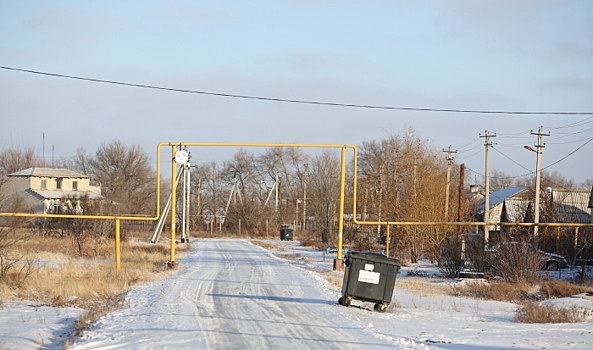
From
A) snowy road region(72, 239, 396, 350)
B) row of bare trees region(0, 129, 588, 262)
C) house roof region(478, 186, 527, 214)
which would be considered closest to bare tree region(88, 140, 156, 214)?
row of bare trees region(0, 129, 588, 262)

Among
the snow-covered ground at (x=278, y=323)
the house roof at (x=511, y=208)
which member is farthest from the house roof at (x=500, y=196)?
the snow-covered ground at (x=278, y=323)

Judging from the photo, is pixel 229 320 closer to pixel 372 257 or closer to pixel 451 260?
pixel 372 257

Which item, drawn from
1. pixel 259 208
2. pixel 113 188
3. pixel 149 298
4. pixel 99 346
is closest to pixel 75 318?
pixel 149 298

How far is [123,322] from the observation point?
1191 cm

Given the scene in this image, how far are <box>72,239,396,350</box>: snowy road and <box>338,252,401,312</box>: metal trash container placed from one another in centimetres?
60

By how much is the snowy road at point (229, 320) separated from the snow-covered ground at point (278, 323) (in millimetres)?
17

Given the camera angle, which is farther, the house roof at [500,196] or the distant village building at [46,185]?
the distant village building at [46,185]

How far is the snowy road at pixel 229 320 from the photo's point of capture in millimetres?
9969

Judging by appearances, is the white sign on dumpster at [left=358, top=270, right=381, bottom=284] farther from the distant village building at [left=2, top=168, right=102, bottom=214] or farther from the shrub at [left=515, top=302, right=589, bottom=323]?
the distant village building at [left=2, top=168, right=102, bottom=214]

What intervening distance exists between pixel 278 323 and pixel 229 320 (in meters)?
1.00

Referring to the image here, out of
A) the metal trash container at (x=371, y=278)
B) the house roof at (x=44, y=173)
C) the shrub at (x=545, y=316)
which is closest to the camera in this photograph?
the shrub at (x=545, y=316)

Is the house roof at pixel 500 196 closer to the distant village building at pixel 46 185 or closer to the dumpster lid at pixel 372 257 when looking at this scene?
the distant village building at pixel 46 185

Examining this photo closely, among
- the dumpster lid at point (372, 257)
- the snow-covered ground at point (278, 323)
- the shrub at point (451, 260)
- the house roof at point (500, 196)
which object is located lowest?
the shrub at point (451, 260)

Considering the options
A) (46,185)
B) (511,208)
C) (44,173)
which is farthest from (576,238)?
(44,173)
